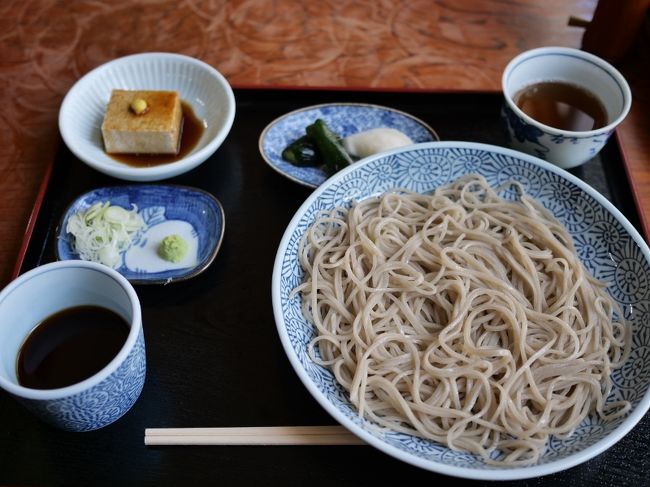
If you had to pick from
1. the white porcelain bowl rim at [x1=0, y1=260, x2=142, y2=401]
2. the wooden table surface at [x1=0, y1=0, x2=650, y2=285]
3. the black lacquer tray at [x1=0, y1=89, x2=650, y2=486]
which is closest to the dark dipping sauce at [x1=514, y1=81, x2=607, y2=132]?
the black lacquer tray at [x1=0, y1=89, x2=650, y2=486]

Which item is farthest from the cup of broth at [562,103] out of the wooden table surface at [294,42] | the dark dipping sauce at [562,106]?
the wooden table surface at [294,42]

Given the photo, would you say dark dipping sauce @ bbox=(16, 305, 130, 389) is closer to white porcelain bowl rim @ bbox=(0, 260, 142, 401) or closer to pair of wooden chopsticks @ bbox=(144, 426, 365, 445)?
white porcelain bowl rim @ bbox=(0, 260, 142, 401)

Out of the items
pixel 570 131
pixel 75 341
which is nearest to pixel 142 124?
pixel 75 341

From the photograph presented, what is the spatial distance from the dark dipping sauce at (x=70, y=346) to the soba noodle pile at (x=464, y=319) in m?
0.62

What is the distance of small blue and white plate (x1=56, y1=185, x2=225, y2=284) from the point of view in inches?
87.0

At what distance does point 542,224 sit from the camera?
2217 mm

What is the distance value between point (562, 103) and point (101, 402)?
214cm

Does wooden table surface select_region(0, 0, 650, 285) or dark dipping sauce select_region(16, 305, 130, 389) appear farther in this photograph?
wooden table surface select_region(0, 0, 650, 285)

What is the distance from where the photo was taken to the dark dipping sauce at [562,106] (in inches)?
99.9

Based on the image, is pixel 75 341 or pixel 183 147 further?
pixel 183 147

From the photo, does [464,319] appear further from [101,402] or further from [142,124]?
[142,124]

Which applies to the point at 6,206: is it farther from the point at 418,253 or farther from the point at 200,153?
the point at 418,253

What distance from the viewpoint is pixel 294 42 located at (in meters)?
3.26

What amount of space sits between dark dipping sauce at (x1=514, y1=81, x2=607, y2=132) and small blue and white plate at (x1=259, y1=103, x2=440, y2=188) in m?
0.42
